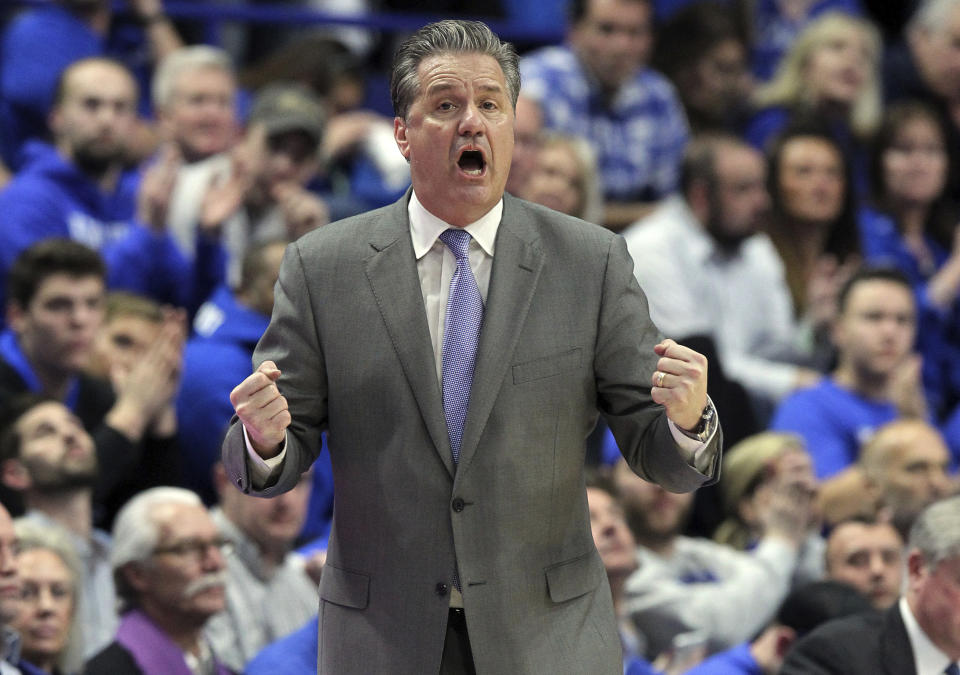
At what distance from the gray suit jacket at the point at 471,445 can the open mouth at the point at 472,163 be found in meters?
0.13

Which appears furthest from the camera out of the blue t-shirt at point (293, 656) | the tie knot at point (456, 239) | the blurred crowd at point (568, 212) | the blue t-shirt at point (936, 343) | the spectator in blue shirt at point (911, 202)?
the spectator in blue shirt at point (911, 202)

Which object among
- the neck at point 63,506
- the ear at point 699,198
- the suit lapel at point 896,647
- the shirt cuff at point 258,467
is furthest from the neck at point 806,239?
the shirt cuff at point 258,467

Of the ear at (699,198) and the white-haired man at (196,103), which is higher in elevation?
the white-haired man at (196,103)

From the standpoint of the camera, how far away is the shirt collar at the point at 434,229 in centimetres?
243

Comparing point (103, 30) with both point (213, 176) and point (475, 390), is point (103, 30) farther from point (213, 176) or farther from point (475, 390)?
point (475, 390)

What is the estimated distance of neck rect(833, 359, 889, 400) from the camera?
5844 mm

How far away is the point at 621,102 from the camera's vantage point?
7.05m

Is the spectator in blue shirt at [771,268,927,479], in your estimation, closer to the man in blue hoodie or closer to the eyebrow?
the man in blue hoodie

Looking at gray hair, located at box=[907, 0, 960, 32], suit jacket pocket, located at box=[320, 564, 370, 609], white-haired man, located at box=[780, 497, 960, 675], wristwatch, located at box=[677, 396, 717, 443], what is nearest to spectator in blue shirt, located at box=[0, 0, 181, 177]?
gray hair, located at box=[907, 0, 960, 32]

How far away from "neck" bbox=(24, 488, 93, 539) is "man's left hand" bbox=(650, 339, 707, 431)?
262 cm

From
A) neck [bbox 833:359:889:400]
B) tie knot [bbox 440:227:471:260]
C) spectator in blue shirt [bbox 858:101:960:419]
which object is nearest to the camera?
tie knot [bbox 440:227:471:260]

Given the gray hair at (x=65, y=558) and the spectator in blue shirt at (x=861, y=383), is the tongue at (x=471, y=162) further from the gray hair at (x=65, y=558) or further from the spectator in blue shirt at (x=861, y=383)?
the spectator in blue shirt at (x=861, y=383)

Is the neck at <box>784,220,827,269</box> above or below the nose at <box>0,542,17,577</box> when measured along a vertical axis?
above

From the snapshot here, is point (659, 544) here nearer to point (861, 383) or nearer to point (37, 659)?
point (861, 383)
